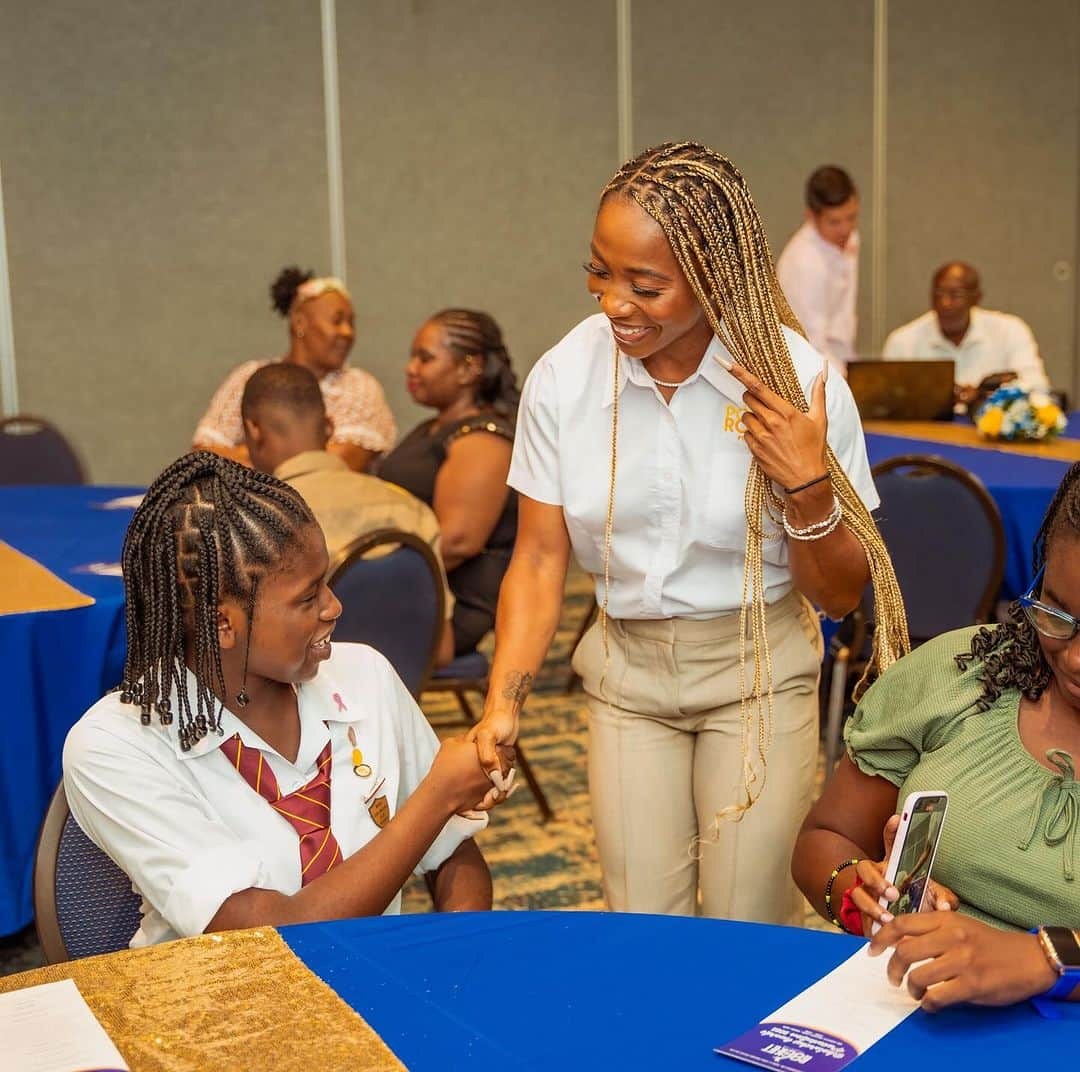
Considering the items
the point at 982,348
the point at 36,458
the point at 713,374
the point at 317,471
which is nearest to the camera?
the point at 713,374

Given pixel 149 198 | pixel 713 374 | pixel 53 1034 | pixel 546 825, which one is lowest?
pixel 546 825

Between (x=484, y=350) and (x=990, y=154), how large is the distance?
5.63m

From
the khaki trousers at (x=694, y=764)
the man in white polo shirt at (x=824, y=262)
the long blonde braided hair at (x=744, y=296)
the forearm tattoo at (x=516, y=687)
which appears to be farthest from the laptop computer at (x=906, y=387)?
the forearm tattoo at (x=516, y=687)

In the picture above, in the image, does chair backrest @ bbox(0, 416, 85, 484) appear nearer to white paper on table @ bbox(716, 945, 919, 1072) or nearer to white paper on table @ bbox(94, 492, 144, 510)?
white paper on table @ bbox(94, 492, 144, 510)

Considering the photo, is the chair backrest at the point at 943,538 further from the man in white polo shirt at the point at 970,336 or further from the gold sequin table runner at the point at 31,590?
the man in white polo shirt at the point at 970,336

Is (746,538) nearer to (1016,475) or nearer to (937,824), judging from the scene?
(937,824)

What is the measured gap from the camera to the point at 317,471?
3.36 metres

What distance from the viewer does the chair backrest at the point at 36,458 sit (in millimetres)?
5441

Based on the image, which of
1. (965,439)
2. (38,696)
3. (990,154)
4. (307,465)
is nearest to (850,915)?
(38,696)

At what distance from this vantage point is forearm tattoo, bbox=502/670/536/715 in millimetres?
2047

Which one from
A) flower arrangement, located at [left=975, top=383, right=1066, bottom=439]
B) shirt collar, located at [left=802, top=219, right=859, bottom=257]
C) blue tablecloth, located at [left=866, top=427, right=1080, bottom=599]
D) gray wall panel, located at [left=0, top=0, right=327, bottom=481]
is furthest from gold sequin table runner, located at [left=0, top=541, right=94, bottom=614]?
shirt collar, located at [left=802, top=219, right=859, bottom=257]

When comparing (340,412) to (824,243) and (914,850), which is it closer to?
(824,243)

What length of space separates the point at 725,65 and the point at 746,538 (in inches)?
253

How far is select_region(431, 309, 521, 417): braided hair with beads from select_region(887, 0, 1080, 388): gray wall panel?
489 cm
